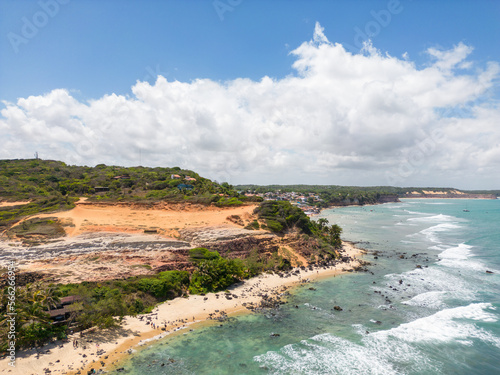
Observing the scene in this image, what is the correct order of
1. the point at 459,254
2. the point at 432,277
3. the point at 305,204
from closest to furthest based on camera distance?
the point at 432,277 → the point at 459,254 → the point at 305,204

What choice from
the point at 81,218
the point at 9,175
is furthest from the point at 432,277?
the point at 9,175

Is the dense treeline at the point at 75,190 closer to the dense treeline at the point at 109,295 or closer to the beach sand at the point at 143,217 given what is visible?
the beach sand at the point at 143,217

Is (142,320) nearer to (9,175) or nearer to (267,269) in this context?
(267,269)

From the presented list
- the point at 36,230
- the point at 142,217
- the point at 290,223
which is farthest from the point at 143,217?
the point at 290,223

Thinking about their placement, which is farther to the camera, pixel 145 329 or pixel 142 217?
pixel 142 217

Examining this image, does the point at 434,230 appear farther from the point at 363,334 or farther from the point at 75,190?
the point at 75,190

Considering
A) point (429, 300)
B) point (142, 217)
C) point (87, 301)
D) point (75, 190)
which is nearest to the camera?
point (87, 301)

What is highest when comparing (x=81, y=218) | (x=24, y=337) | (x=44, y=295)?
(x=81, y=218)
